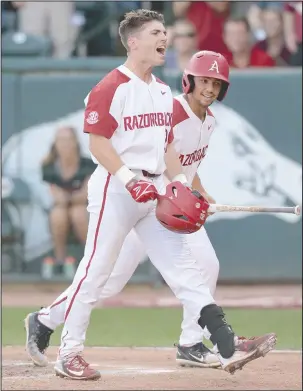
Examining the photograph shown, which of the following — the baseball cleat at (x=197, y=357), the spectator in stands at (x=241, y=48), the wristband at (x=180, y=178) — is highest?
the spectator in stands at (x=241, y=48)

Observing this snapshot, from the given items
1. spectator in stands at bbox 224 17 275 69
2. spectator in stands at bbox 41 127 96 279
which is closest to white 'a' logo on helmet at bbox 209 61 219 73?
spectator in stands at bbox 41 127 96 279

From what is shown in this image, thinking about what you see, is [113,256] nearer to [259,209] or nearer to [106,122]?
[106,122]

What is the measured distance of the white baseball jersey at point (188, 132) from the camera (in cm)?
649

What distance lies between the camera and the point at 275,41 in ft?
38.1

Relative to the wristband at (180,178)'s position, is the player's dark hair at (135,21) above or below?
above

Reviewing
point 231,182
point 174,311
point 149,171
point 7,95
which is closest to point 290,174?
point 231,182

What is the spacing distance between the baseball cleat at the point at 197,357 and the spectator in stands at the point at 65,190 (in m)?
4.40

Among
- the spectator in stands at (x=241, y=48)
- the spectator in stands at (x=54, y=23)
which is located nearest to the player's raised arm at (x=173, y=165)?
the spectator in stands at (x=241, y=48)

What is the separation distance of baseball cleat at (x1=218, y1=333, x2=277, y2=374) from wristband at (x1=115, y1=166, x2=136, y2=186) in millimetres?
997

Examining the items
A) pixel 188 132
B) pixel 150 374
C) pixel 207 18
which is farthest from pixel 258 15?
pixel 150 374

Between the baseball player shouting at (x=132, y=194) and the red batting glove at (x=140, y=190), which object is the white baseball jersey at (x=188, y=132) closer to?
the baseball player shouting at (x=132, y=194)

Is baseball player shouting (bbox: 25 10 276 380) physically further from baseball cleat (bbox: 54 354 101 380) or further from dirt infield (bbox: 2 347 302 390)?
dirt infield (bbox: 2 347 302 390)

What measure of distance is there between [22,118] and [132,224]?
5.46 m

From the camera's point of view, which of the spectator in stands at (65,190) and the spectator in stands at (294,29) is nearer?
the spectator in stands at (65,190)
